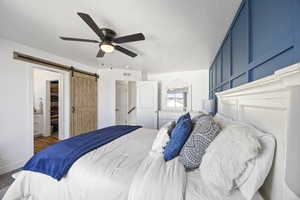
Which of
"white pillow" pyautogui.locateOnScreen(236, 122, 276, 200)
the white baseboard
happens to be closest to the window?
"white pillow" pyautogui.locateOnScreen(236, 122, 276, 200)

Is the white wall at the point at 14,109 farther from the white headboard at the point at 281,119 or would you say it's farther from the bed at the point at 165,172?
the white headboard at the point at 281,119

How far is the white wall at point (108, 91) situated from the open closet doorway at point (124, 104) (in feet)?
2.50

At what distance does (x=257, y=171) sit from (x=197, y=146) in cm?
38

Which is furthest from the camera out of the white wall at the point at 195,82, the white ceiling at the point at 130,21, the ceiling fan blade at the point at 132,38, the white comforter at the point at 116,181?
the white wall at the point at 195,82

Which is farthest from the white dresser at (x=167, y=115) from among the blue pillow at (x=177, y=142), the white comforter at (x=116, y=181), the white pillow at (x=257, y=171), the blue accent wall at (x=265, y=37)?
the white pillow at (x=257, y=171)

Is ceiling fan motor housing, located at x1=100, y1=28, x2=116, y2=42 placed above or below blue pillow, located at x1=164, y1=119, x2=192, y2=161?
above

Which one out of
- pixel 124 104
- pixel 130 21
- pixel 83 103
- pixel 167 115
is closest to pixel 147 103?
pixel 167 115

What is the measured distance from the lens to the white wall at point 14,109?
2.39 metres

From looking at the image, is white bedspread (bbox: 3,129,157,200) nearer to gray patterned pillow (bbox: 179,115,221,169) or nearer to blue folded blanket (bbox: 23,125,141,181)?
blue folded blanket (bbox: 23,125,141,181)

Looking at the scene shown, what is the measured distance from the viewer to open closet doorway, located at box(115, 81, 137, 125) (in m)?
5.46

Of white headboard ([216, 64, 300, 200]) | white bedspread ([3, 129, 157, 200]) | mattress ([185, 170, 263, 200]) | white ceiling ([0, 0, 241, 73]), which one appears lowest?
white bedspread ([3, 129, 157, 200])

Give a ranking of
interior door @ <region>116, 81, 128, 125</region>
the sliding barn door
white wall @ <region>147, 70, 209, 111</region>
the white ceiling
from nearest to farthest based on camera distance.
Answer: the white ceiling → the sliding barn door → white wall @ <region>147, 70, 209, 111</region> → interior door @ <region>116, 81, 128, 125</region>

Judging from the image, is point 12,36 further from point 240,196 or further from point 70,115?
point 240,196

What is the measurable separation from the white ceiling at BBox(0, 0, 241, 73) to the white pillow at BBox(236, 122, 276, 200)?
1.47 m
